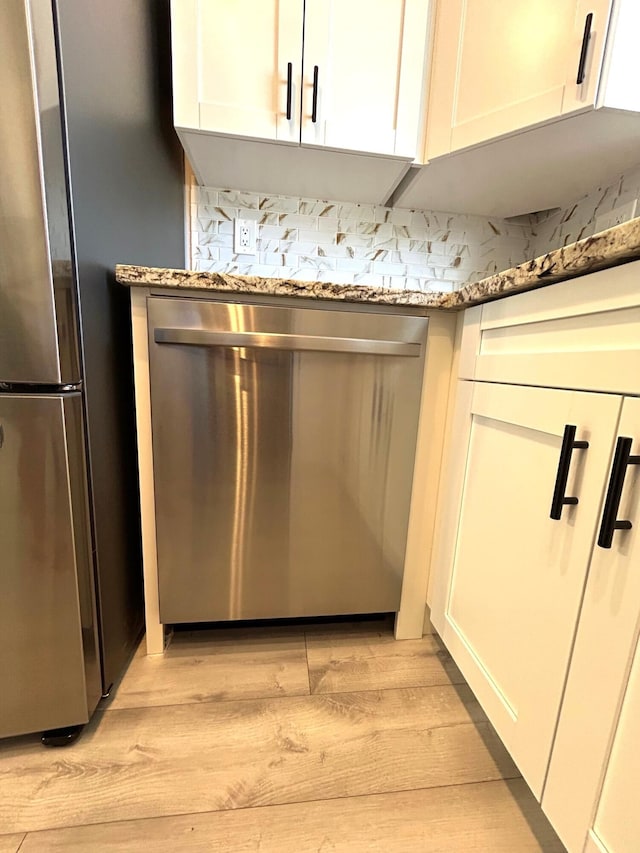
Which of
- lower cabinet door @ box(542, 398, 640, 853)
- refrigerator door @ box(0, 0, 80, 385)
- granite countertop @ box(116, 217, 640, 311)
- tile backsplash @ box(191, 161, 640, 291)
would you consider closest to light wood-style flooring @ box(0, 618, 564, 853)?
lower cabinet door @ box(542, 398, 640, 853)

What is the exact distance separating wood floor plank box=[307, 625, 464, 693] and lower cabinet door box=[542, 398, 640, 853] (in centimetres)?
49

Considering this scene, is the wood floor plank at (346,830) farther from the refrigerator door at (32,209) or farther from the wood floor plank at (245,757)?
the refrigerator door at (32,209)

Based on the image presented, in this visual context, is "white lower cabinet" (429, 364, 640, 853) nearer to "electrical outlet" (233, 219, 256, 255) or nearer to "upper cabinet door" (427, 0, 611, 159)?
"upper cabinet door" (427, 0, 611, 159)

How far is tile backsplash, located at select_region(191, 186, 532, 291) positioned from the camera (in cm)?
146

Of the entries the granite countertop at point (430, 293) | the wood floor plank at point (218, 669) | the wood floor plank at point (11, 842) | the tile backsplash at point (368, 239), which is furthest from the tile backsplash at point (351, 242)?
the wood floor plank at point (11, 842)

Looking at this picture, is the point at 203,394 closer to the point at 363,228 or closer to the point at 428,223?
the point at 363,228

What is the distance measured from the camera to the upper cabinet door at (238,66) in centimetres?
104

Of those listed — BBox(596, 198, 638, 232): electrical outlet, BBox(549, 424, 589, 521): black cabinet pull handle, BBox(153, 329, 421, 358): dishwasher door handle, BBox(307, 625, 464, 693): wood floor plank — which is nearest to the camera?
BBox(549, 424, 589, 521): black cabinet pull handle

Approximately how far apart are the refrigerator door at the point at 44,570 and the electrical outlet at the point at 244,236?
950mm

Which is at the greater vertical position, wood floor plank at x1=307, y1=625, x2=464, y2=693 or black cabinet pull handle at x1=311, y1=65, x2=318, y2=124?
black cabinet pull handle at x1=311, y1=65, x2=318, y2=124

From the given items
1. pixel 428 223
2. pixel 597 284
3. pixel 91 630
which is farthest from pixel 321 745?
pixel 428 223

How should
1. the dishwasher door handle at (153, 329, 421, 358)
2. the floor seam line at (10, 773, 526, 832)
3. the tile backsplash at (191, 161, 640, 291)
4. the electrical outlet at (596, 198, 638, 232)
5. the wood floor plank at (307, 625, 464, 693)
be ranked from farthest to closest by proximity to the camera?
the tile backsplash at (191, 161, 640, 291) → the electrical outlet at (596, 198, 638, 232) → the wood floor plank at (307, 625, 464, 693) → the dishwasher door handle at (153, 329, 421, 358) → the floor seam line at (10, 773, 526, 832)

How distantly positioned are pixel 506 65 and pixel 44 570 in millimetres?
1656

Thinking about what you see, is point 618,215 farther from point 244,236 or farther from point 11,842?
point 11,842
